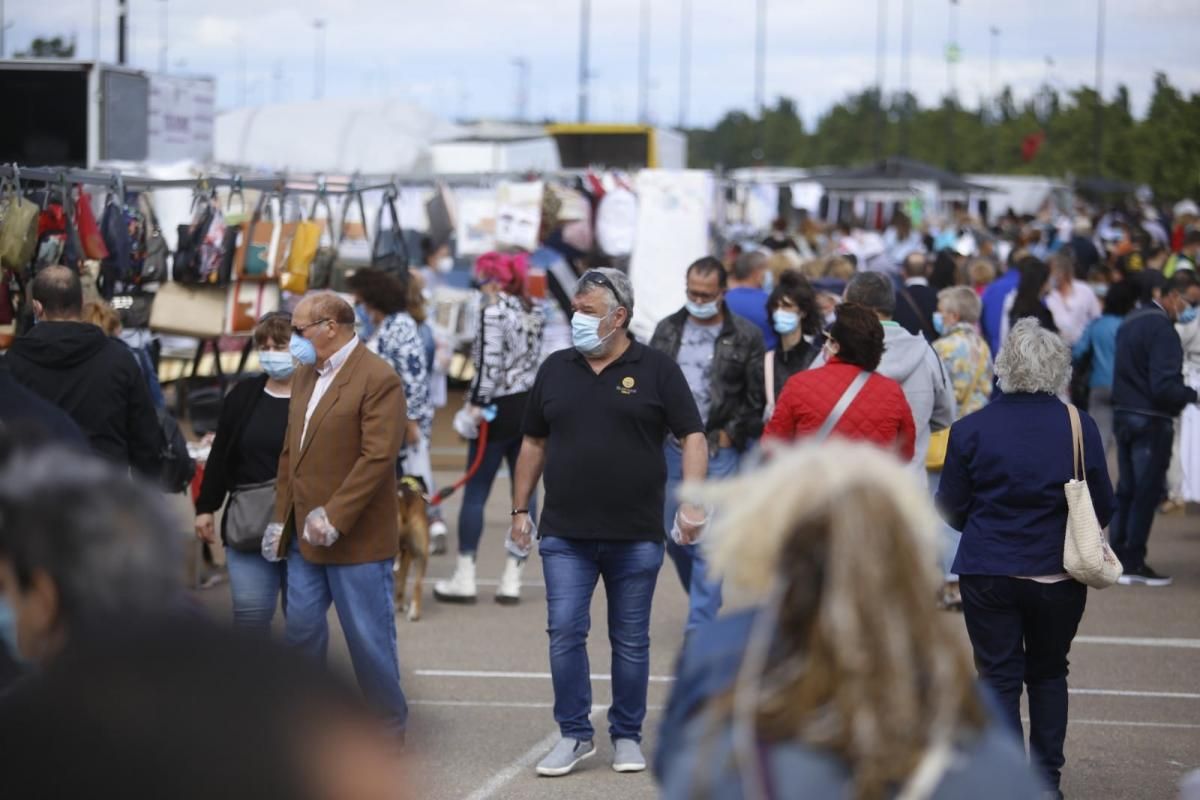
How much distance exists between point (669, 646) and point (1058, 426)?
3762 millimetres

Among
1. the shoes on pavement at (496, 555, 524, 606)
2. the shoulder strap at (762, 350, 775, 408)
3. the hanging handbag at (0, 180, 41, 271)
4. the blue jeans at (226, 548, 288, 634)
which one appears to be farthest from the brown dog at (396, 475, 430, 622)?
the blue jeans at (226, 548, 288, 634)

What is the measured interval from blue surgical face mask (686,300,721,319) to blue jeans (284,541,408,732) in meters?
2.67

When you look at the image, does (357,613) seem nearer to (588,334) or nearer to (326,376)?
(326,376)

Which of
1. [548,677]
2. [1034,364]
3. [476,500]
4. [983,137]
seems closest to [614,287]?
[1034,364]

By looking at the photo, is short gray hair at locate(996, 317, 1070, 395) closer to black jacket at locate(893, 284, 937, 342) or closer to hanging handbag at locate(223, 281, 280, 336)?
black jacket at locate(893, 284, 937, 342)

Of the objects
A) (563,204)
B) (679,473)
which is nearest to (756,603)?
(679,473)

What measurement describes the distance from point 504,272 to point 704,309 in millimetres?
1933

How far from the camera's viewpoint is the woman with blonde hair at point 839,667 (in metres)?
2.43

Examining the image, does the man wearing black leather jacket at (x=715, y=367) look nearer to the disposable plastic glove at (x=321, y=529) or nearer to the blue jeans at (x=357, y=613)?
the blue jeans at (x=357, y=613)

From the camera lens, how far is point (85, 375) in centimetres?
688

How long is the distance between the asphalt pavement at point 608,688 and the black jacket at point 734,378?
4.18ft

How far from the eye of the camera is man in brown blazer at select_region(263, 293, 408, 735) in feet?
21.3

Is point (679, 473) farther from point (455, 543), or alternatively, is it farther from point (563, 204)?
Answer: point (563, 204)

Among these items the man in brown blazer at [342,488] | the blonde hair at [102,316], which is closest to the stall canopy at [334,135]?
the blonde hair at [102,316]
